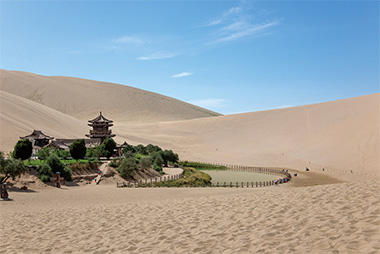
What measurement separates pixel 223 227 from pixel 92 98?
542 feet

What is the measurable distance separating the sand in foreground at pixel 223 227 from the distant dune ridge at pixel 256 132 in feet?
125

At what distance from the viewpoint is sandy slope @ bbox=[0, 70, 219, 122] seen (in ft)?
495

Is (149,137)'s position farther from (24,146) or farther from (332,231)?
(332,231)

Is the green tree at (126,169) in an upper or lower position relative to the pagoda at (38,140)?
lower

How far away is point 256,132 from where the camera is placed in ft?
301

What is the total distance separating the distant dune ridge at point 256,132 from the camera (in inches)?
2247

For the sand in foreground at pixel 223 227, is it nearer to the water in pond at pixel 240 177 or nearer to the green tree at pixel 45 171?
the green tree at pixel 45 171

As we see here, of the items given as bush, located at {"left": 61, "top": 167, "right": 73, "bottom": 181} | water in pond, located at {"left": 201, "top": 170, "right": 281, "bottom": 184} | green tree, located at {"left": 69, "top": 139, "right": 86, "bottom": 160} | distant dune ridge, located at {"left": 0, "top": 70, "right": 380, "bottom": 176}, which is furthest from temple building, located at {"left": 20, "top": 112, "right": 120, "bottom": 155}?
water in pond, located at {"left": 201, "top": 170, "right": 281, "bottom": 184}

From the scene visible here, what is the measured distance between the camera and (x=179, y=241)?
8945 millimetres

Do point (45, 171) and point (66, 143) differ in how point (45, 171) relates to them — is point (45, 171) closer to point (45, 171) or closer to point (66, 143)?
point (45, 171)

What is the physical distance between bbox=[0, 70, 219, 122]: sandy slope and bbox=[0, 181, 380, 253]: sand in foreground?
132720mm

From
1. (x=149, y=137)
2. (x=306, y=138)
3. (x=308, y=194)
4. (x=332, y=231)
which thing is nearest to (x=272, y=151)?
(x=306, y=138)

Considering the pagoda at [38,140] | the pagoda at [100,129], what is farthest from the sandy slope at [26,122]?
the pagoda at [100,129]

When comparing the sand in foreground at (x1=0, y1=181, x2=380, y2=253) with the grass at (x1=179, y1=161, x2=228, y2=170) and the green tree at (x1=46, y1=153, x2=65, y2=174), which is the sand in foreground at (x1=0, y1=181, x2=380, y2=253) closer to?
the green tree at (x1=46, y1=153, x2=65, y2=174)
